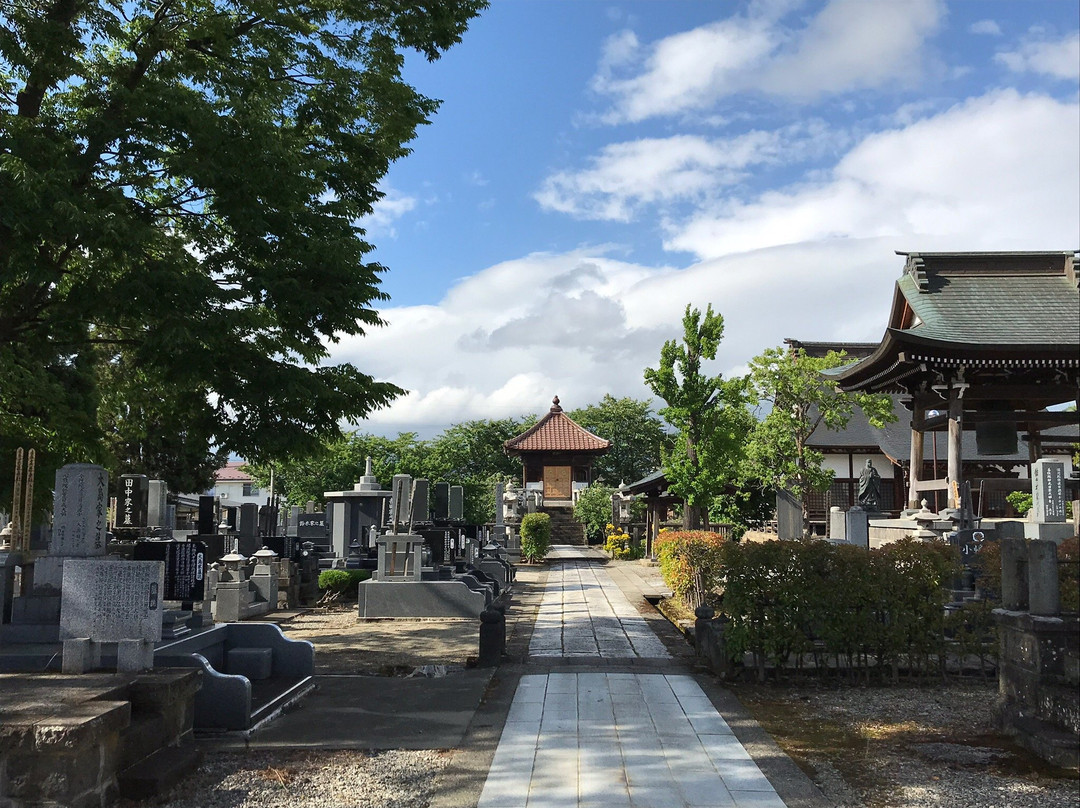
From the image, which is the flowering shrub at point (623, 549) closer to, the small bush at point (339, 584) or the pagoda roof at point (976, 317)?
the pagoda roof at point (976, 317)

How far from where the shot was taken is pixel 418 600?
1399 cm

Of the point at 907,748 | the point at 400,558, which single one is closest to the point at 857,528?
the point at 400,558

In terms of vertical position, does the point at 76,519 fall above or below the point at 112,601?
above

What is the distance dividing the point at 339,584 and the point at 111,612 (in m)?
10.7

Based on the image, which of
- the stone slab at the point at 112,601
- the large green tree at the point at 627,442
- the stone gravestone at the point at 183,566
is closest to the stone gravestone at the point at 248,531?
the stone gravestone at the point at 183,566

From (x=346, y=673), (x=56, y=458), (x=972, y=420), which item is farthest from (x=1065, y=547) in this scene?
(x=972, y=420)

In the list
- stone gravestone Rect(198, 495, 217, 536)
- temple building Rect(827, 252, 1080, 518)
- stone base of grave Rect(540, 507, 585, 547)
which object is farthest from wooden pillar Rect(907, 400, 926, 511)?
stone base of grave Rect(540, 507, 585, 547)

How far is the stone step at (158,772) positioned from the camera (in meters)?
4.90

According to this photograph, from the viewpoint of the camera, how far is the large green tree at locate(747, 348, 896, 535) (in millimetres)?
25828

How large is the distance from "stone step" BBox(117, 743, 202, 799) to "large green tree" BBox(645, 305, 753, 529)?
1915 cm

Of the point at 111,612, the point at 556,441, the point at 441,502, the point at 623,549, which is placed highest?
the point at 556,441

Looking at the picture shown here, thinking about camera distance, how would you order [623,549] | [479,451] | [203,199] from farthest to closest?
[479,451] < [623,549] < [203,199]

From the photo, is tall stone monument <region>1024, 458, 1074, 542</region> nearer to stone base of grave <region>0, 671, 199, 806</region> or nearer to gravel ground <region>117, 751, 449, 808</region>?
gravel ground <region>117, 751, 449, 808</region>

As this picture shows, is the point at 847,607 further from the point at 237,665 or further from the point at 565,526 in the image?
the point at 565,526
